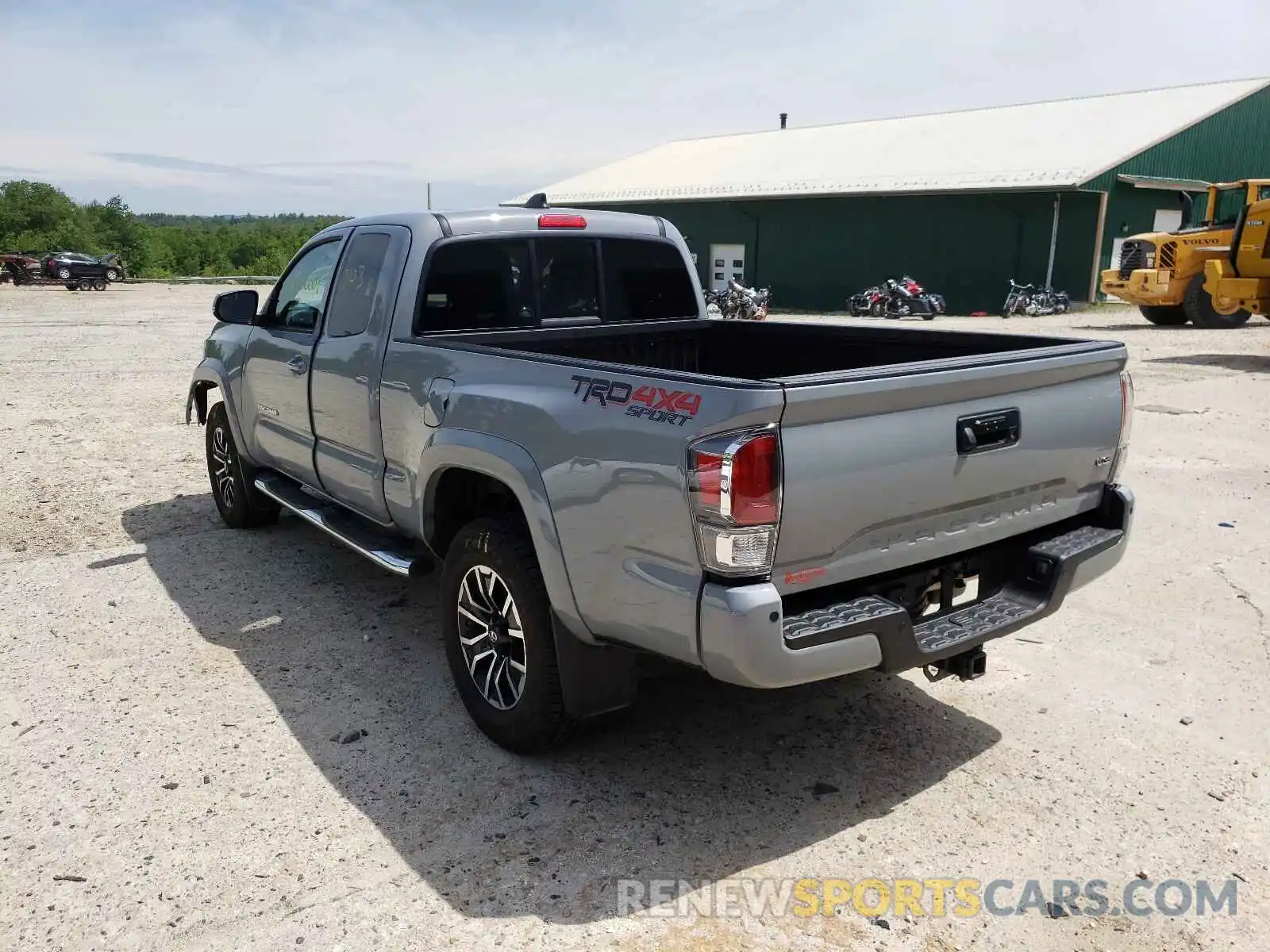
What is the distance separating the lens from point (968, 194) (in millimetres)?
26797

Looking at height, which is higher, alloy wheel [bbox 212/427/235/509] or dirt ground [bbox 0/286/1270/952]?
alloy wheel [bbox 212/427/235/509]

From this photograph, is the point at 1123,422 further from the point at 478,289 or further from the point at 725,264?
the point at 725,264

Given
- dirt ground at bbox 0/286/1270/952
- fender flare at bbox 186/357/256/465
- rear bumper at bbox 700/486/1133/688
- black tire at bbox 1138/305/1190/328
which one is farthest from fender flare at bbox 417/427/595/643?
black tire at bbox 1138/305/1190/328

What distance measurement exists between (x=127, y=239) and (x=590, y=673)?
282 feet

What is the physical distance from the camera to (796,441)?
2.86 meters

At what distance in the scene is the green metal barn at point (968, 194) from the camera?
2581cm

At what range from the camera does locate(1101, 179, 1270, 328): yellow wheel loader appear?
61.7ft

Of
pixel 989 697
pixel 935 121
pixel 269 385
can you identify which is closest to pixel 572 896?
pixel 989 697

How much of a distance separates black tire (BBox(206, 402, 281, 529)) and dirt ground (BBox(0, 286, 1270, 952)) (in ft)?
1.71

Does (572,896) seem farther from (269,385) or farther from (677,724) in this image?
(269,385)

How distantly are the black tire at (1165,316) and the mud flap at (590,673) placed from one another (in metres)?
20.9

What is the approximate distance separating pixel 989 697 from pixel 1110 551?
0.90m

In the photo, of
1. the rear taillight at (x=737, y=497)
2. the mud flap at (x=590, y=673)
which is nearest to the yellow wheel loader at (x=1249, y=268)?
the mud flap at (x=590, y=673)

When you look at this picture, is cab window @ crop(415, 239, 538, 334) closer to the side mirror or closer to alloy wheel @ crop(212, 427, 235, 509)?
the side mirror
